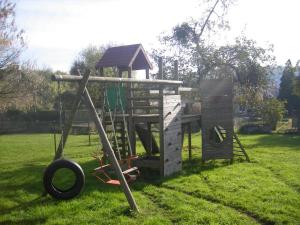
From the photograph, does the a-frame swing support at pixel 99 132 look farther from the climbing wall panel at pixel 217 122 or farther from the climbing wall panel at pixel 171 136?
the climbing wall panel at pixel 217 122

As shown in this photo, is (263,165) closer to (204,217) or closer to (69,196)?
(204,217)

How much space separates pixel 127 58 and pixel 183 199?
664 centimetres

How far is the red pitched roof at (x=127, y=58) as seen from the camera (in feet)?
42.4

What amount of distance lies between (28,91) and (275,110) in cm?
1719

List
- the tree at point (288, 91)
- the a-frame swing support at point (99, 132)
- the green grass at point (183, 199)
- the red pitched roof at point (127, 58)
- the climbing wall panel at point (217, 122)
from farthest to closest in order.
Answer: the tree at point (288, 91) → the red pitched roof at point (127, 58) → the climbing wall panel at point (217, 122) → the a-frame swing support at point (99, 132) → the green grass at point (183, 199)

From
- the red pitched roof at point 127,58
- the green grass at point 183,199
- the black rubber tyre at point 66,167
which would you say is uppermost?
the red pitched roof at point 127,58

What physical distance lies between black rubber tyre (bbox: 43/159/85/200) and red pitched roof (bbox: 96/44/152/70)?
6.72 m

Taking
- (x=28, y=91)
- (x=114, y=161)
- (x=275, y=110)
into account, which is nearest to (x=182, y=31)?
(x=275, y=110)

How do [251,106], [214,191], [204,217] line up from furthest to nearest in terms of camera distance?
[251,106]
[214,191]
[204,217]

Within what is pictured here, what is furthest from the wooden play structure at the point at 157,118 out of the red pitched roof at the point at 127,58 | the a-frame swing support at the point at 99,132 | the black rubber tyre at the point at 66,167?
the black rubber tyre at the point at 66,167

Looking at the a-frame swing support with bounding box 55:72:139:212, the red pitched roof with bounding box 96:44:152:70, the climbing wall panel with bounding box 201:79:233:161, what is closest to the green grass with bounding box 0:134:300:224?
the a-frame swing support with bounding box 55:72:139:212

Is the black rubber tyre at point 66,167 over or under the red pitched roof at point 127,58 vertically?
under

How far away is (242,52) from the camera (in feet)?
81.5

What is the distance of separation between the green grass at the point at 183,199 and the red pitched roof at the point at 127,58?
13.3 feet
